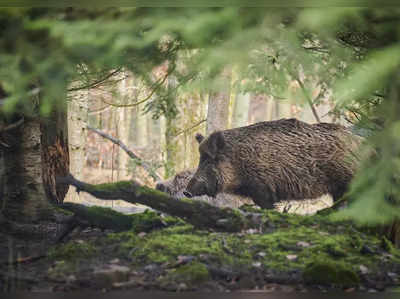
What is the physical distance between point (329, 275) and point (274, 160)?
122 cm

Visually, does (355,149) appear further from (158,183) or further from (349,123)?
(158,183)

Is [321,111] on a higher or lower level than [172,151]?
higher

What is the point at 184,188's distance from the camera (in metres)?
3.76

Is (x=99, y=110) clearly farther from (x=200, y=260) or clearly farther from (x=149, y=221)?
(x=200, y=260)

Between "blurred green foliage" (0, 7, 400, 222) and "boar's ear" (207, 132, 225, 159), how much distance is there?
487mm

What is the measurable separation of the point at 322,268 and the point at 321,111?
4.17ft

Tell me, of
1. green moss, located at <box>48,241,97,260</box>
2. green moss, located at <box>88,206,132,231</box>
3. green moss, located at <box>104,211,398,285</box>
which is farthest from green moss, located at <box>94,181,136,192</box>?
green moss, located at <box>48,241,97,260</box>

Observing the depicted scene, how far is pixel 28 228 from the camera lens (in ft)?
11.2

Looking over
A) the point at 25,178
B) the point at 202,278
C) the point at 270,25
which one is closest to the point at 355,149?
the point at 270,25

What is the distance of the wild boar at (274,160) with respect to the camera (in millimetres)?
3840

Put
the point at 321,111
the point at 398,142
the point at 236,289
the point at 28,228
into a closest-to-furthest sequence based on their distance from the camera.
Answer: the point at 398,142 → the point at 236,289 → the point at 28,228 → the point at 321,111

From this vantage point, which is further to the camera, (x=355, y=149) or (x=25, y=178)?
(x=355, y=149)


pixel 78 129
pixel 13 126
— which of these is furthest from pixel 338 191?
pixel 13 126

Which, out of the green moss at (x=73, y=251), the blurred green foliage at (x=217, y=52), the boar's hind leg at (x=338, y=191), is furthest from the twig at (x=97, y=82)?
the boar's hind leg at (x=338, y=191)
